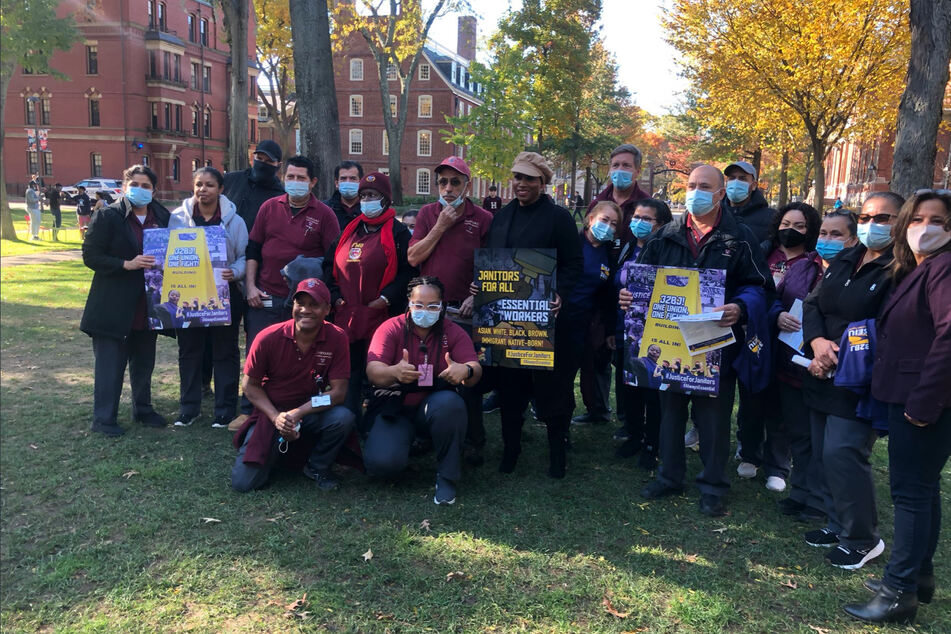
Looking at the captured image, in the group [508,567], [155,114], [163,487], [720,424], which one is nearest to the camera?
[508,567]

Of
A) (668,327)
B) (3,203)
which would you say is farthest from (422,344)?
(3,203)

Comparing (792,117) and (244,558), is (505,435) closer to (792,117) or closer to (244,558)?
(244,558)

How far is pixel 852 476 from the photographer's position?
4062mm

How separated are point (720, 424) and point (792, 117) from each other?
17.7 metres

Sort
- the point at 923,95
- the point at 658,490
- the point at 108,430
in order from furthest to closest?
the point at 923,95 → the point at 108,430 → the point at 658,490

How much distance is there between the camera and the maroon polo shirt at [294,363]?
5.12 m

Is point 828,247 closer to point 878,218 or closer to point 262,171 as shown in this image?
point 878,218

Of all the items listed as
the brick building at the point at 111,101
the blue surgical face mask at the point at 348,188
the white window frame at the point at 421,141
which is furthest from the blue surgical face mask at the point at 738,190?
the white window frame at the point at 421,141

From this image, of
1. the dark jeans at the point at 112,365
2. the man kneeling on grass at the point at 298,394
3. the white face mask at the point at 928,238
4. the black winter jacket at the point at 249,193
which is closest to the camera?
the white face mask at the point at 928,238

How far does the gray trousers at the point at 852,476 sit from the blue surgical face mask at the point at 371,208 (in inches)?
144

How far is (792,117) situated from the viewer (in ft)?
64.2

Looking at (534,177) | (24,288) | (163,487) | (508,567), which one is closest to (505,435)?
(508,567)

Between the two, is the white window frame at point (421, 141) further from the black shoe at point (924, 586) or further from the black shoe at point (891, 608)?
the black shoe at point (891, 608)

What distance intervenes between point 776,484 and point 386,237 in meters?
3.74
